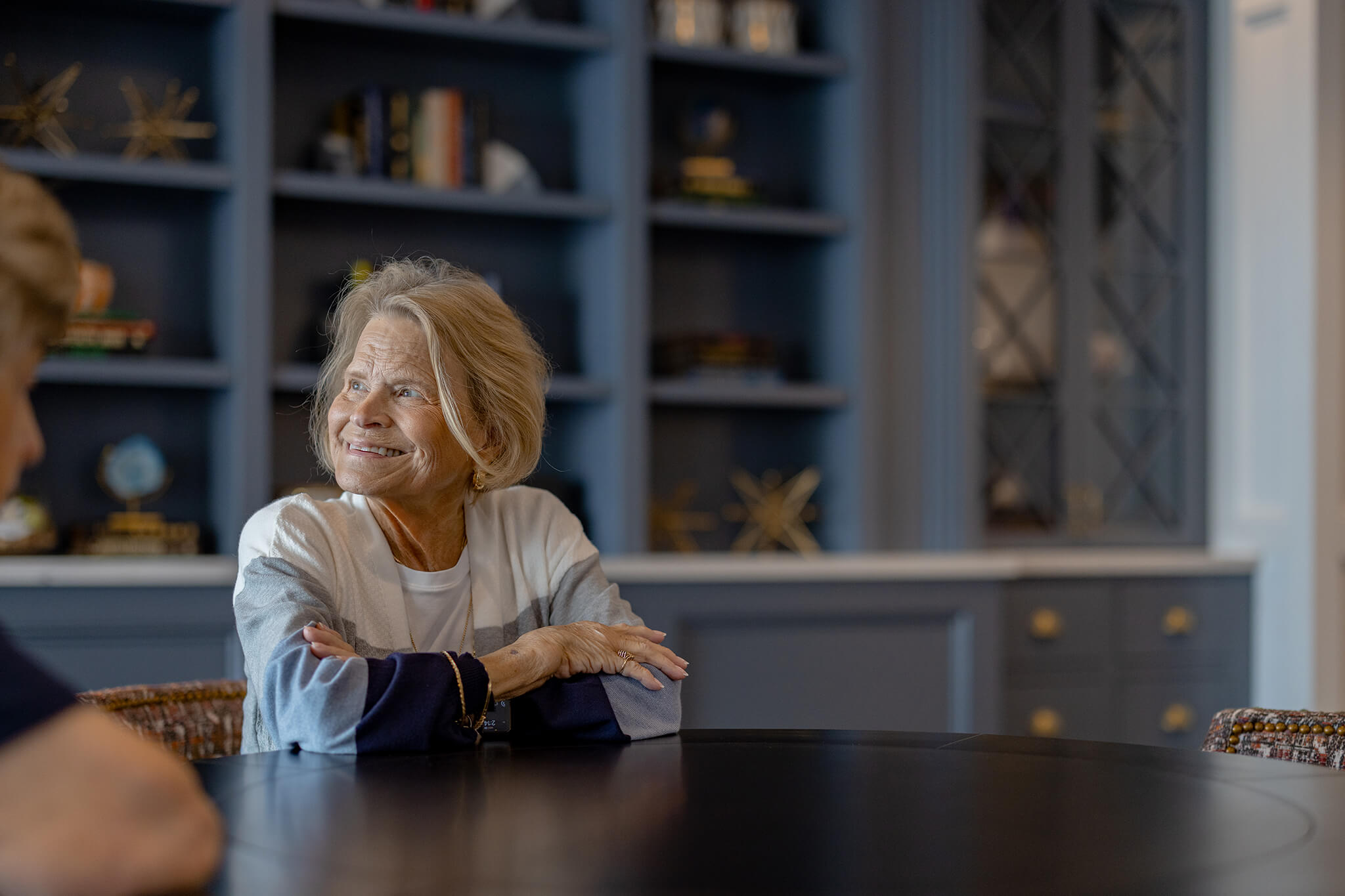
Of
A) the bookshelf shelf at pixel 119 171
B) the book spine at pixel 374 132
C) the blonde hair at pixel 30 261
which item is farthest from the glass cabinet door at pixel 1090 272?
the blonde hair at pixel 30 261

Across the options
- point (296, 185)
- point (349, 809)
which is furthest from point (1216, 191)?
point (349, 809)

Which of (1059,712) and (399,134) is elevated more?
(399,134)

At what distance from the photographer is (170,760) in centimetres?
71

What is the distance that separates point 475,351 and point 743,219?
1.81 m

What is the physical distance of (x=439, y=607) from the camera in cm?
165

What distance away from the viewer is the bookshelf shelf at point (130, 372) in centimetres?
290

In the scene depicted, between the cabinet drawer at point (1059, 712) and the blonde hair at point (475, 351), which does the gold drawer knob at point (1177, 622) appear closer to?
→ the cabinet drawer at point (1059, 712)

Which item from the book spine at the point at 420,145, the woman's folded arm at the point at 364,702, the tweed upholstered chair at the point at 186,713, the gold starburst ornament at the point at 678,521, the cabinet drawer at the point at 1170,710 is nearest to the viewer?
the woman's folded arm at the point at 364,702

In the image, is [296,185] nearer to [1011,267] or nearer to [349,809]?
[1011,267]

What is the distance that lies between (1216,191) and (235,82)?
2.71 meters

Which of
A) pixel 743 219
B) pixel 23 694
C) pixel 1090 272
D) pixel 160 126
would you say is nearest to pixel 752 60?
pixel 743 219

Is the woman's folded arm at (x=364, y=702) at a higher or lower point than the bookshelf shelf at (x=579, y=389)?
lower

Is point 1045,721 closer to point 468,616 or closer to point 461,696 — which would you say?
point 468,616

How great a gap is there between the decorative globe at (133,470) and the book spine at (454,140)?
3.16ft
